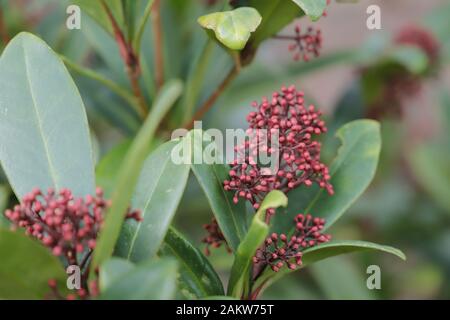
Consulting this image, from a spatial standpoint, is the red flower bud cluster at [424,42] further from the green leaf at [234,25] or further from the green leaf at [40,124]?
the green leaf at [40,124]

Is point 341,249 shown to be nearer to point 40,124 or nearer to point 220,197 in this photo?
point 220,197

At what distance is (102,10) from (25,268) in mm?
463

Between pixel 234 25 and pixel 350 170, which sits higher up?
pixel 234 25

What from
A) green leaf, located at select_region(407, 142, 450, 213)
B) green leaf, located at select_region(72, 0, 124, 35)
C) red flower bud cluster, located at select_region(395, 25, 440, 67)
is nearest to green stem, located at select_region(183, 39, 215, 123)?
green leaf, located at select_region(72, 0, 124, 35)

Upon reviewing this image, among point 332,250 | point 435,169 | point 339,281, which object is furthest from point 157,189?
point 435,169

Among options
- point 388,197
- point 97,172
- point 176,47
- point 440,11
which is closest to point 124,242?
point 97,172

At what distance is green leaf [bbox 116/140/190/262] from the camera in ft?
2.77

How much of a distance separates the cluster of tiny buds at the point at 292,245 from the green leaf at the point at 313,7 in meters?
0.28

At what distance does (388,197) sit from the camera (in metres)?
2.31

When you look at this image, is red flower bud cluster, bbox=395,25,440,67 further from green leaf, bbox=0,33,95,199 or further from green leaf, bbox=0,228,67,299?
green leaf, bbox=0,228,67,299

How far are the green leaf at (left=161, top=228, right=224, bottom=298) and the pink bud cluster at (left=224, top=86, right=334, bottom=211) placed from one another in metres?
0.09

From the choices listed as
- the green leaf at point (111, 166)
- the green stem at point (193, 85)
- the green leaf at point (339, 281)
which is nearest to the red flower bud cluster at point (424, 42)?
the green leaf at point (339, 281)

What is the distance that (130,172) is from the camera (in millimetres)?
669
